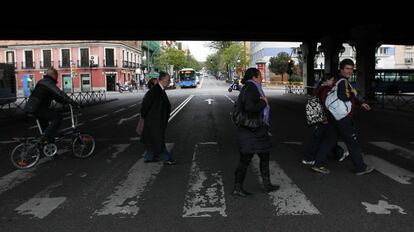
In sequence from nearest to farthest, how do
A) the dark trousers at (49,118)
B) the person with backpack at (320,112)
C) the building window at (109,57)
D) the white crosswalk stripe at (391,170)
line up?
the white crosswalk stripe at (391,170) → the person with backpack at (320,112) → the dark trousers at (49,118) → the building window at (109,57)

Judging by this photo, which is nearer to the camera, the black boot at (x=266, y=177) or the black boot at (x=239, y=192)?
the black boot at (x=239, y=192)

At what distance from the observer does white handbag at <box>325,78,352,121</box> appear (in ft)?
22.1

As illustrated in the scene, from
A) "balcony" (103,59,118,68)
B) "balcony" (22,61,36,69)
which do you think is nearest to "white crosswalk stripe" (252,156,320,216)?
"balcony" (103,59,118,68)

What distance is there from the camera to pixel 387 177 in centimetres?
679

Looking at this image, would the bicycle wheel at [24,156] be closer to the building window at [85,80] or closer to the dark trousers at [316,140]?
the dark trousers at [316,140]

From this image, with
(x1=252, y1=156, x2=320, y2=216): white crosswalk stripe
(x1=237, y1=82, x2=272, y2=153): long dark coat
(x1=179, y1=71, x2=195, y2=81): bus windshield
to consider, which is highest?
(x1=179, y1=71, x2=195, y2=81): bus windshield

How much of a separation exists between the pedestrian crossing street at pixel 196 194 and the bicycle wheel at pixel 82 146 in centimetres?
70

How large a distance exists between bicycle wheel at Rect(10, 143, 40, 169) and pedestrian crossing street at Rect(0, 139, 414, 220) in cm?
18

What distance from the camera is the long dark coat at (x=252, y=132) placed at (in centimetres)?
552

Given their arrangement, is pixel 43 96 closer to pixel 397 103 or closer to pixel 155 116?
pixel 155 116

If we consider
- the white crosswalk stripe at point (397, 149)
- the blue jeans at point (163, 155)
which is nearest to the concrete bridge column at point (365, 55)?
the white crosswalk stripe at point (397, 149)

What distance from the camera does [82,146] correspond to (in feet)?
29.1

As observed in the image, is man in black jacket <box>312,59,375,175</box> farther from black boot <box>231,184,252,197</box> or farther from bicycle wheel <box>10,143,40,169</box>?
bicycle wheel <box>10,143,40,169</box>

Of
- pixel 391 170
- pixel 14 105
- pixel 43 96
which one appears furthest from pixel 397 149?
pixel 14 105
